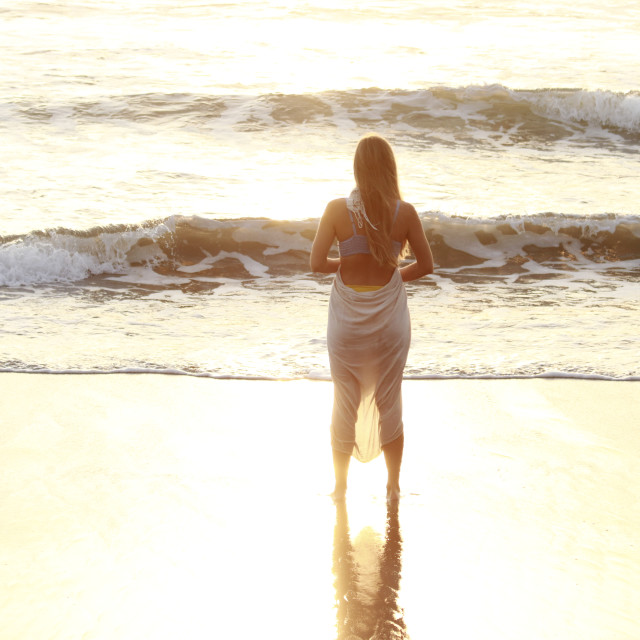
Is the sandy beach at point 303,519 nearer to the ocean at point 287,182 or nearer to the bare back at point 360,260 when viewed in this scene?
the ocean at point 287,182

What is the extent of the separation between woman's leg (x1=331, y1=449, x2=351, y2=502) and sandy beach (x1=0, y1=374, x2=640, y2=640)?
0.24ft

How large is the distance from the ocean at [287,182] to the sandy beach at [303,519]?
811 mm

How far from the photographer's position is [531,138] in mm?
16703

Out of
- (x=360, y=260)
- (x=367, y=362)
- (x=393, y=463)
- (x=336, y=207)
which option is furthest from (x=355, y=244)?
(x=393, y=463)

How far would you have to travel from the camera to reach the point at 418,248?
375 cm

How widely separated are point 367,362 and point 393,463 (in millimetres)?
534

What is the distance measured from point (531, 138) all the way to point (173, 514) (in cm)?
1450

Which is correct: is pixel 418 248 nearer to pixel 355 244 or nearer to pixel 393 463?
pixel 355 244

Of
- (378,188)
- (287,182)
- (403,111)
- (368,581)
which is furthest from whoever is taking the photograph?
(403,111)

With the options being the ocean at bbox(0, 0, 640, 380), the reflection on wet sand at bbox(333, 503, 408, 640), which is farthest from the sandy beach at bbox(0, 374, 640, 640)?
the ocean at bbox(0, 0, 640, 380)

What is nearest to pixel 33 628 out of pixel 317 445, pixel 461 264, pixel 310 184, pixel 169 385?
pixel 317 445

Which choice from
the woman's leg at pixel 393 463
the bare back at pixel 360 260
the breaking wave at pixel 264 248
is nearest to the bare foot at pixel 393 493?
the woman's leg at pixel 393 463

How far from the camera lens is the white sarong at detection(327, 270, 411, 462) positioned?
150 inches

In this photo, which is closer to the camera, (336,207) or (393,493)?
(336,207)
